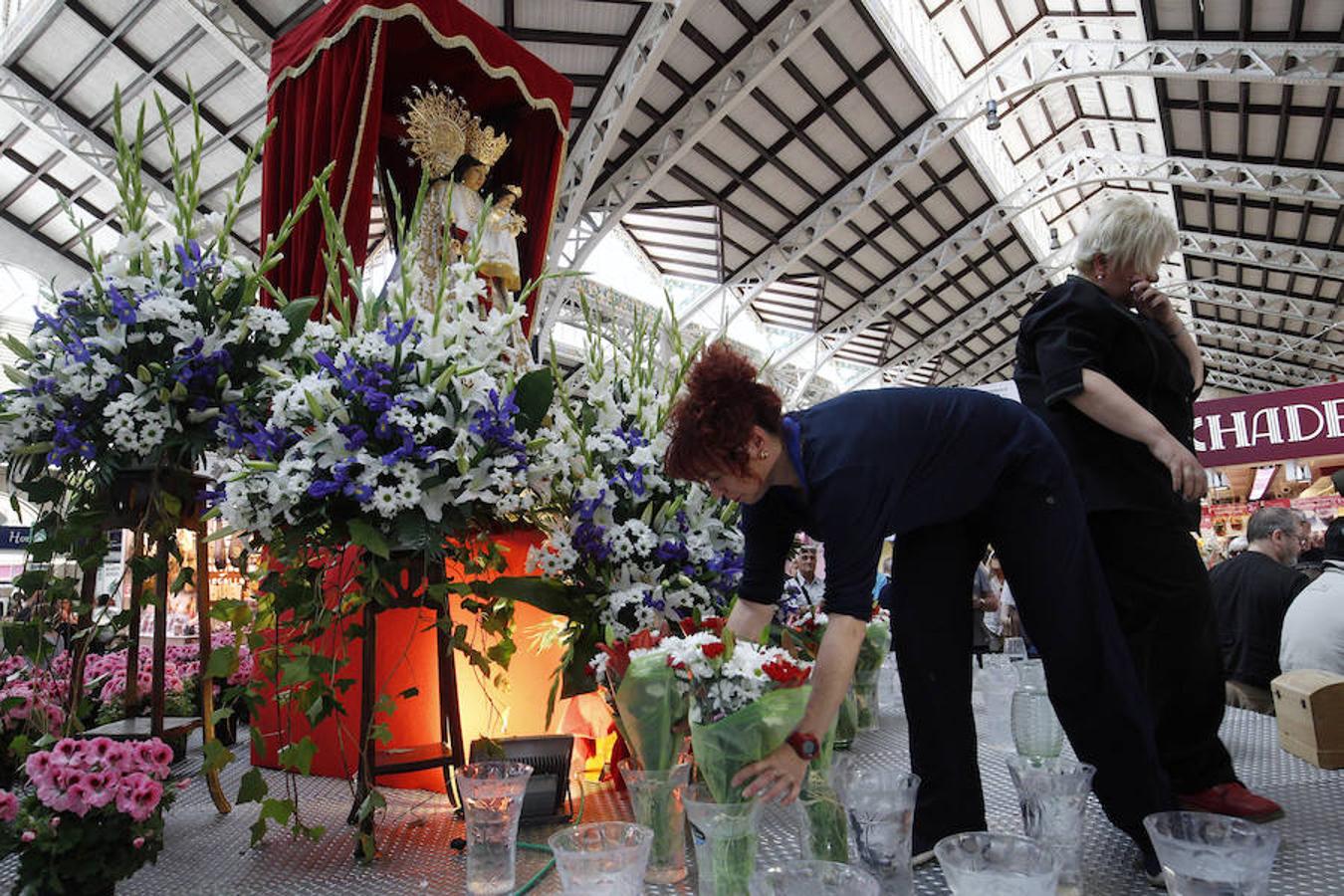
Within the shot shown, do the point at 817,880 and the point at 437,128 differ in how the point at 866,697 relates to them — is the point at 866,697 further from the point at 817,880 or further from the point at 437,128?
the point at 437,128

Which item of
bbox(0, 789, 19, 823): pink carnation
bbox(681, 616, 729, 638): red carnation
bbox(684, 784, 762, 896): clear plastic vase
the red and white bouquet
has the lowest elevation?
bbox(684, 784, 762, 896): clear plastic vase

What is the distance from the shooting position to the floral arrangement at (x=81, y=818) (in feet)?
3.53

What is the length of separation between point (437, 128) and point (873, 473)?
9.46 ft

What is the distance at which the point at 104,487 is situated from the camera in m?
1.45

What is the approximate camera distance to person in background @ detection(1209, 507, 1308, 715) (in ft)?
10.7

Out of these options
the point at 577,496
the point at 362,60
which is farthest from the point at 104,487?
the point at 362,60

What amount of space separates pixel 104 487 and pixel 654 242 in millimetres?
12403

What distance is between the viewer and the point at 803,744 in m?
1.06

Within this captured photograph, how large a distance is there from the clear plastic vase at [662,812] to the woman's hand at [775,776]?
0.16 meters

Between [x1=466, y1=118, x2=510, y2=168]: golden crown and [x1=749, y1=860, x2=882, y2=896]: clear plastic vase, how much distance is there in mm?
3245

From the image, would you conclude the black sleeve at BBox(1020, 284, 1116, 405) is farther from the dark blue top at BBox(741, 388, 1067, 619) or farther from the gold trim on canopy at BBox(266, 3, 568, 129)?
the gold trim on canopy at BBox(266, 3, 568, 129)

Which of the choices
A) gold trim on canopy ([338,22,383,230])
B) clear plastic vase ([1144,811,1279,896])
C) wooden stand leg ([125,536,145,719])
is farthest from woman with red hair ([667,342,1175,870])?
gold trim on canopy ([338,22,383,230])

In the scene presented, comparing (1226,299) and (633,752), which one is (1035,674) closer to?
(633,752)

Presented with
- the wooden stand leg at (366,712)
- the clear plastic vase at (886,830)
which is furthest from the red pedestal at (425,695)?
the clear plastic vase at (886,830)
